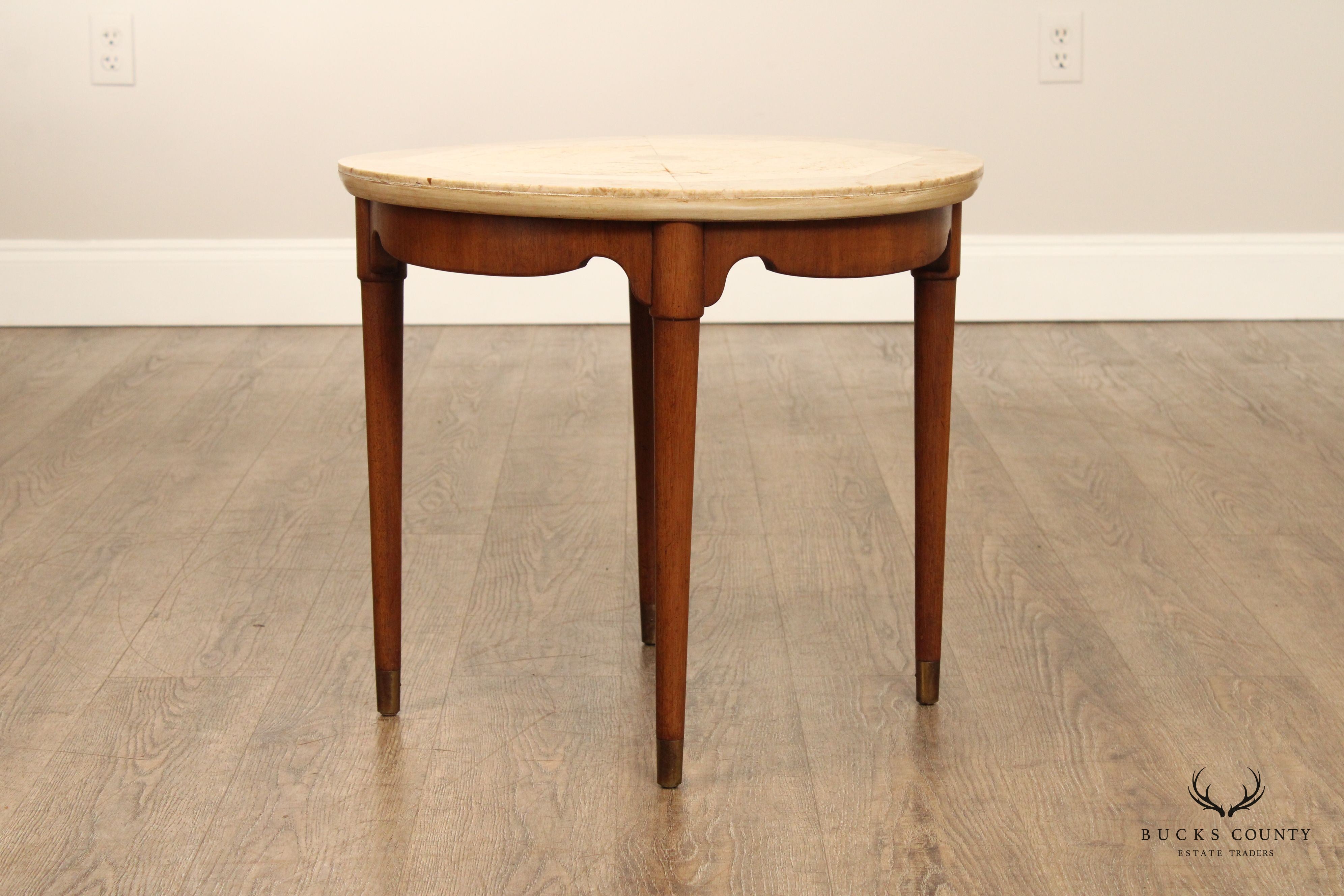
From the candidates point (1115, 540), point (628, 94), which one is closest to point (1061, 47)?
point (628, 94)

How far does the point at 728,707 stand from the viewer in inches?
47.1

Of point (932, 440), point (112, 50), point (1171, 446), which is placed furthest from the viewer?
point (112, 50)

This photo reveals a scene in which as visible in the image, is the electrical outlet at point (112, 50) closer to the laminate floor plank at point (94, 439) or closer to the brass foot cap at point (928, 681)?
the laminate floor plank at point (94, 439)

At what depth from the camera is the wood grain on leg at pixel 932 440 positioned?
3.56 ft

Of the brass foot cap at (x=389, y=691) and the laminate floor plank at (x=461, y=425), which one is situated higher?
the laminate floor plank at (x=461, y=425)

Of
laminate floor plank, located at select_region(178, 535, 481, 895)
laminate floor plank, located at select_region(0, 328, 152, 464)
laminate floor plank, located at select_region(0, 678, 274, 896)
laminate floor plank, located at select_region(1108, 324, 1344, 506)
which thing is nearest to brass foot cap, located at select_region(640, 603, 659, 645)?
laminate floor plank, located at select_region(178, 535, 481, 895)

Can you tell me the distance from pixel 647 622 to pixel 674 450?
385 millimetres

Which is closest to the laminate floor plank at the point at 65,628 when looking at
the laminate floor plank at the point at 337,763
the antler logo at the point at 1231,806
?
the laminate floor plank at the point at 337,763

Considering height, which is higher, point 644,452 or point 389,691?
point 644,452

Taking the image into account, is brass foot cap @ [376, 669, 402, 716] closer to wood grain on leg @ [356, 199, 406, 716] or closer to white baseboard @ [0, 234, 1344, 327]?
wood grain on leg @ [356, 199, 406, 716]

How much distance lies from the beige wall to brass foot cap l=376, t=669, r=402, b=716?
5.65ft

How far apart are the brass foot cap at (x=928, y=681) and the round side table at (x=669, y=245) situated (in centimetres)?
2

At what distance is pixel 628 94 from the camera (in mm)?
2674

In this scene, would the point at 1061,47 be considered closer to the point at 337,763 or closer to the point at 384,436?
the point at 384,436
